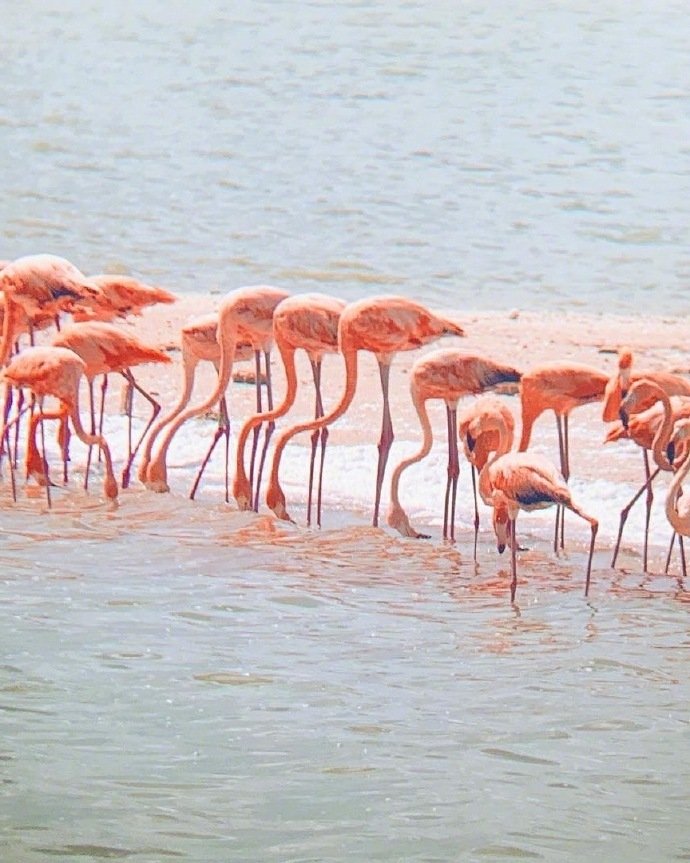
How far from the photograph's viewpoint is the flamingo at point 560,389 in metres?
6.57

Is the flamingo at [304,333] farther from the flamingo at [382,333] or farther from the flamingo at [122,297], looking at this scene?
the flamingo at [122,297]

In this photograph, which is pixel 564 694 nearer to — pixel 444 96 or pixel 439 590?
pixel 439 590

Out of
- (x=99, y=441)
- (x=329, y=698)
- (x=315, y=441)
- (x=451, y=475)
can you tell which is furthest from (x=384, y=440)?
(x=329, y=698)

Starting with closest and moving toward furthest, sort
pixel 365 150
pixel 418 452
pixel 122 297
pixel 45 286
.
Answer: pixel 418 452
pixel 45 286
pixel 122 297
pixel 365 150

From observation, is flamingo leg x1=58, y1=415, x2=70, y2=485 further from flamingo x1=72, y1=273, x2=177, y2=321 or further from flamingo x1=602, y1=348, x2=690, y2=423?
flamingo x1=602, y1=348, x2=690, y2=423

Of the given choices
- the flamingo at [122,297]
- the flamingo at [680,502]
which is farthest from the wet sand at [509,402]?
the flamingo at [122,297]

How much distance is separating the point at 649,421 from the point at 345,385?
4.26 feet

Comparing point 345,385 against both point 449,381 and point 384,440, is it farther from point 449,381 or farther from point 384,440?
point 449,381

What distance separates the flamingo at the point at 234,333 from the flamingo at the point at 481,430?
1.05 m

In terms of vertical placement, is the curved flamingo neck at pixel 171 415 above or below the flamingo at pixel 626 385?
below

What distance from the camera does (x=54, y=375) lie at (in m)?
6.89

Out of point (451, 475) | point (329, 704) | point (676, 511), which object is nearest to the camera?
point (329, 704)

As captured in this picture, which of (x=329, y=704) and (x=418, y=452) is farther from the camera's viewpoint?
(x=418, y=452)

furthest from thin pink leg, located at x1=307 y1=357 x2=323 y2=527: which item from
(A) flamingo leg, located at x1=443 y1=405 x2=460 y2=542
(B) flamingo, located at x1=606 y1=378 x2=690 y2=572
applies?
(B) flamingo, located at x1=606 y1=378 x2=690 y2=572
